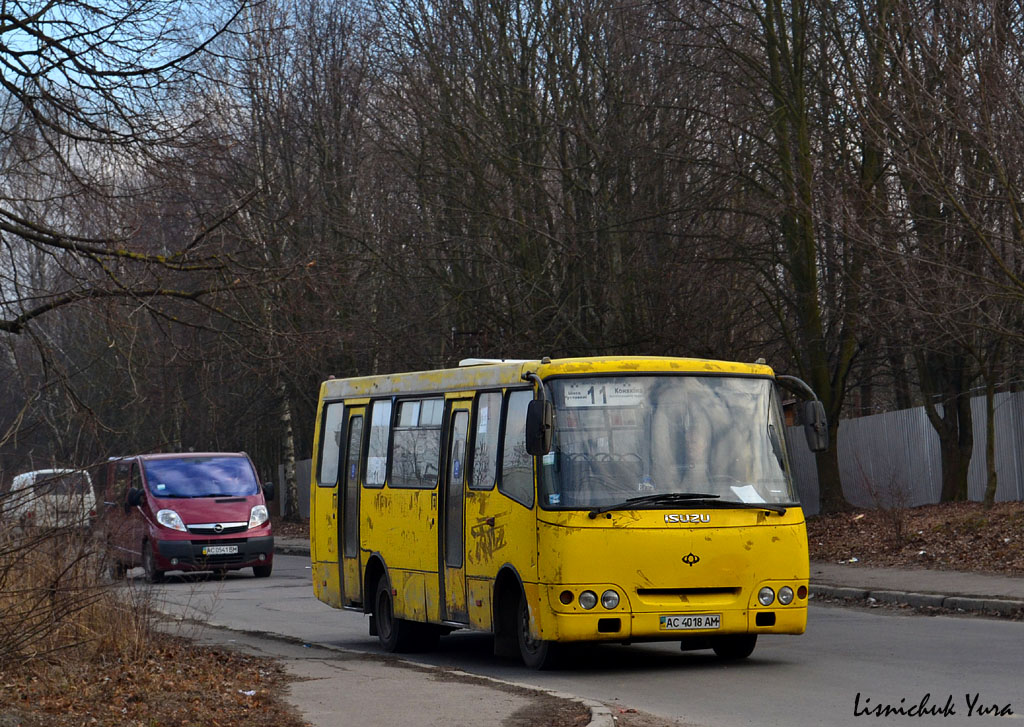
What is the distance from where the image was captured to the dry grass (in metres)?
9.38

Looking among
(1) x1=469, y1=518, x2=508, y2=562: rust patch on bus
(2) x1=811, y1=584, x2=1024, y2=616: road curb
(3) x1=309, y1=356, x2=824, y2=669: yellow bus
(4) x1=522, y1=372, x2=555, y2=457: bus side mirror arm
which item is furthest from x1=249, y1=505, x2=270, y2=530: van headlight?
(4) x1=522, y1=372, x2=555, y2=457: bus side mirror arm

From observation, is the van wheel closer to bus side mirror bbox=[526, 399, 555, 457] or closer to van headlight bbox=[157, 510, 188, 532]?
van headlight bbox=[157, 510, 188, 532]

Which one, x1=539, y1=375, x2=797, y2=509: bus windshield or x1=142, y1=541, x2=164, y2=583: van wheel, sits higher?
x1=539, y1=375, x2=797, y2=509: bus windshield

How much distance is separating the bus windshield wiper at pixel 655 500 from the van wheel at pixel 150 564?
15.7 meters

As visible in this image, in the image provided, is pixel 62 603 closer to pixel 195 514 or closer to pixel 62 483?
pixel 62 483

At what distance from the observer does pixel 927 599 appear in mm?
17438

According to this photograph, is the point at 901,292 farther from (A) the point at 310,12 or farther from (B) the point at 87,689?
(A) the point at 310,12

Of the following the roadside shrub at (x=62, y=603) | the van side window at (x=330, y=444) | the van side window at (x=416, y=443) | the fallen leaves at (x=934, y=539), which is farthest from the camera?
the fallen leaves at (x=934, y=539)

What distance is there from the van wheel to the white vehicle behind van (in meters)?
15.6

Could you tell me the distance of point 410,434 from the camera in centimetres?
1544

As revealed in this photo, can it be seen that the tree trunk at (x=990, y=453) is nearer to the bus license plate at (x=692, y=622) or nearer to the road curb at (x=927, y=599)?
the road curb at (x=927, y=599)

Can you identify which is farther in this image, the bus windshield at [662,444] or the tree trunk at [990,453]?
the tree trunk at [990,453]

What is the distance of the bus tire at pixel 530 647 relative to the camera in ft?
41.6

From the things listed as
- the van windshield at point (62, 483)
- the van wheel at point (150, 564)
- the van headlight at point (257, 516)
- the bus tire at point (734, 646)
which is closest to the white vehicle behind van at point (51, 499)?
the van windshield at point (62, 483)
